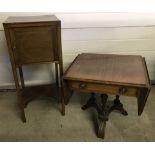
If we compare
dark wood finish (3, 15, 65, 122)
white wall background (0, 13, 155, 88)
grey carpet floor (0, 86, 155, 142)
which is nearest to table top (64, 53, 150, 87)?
dark wood finish (3, 15, 65, 122)

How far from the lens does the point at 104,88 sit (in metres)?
1.43

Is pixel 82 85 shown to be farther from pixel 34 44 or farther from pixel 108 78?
pixel 34 44

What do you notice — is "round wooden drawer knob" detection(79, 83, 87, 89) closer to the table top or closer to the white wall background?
the table top

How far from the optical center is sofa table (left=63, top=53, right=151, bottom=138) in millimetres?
1361

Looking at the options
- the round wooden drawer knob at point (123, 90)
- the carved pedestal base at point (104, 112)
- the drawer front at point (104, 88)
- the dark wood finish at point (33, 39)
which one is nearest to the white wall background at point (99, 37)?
the dark wood finish at point (33, 39)

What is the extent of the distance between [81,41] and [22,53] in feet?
2.80

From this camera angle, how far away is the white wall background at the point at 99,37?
2025mm

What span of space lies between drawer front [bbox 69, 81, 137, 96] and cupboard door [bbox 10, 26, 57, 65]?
14.1 inches

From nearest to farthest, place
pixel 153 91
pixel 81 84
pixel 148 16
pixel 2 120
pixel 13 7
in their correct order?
1. pixel 13 7
2. pixel 81 84
3. pixel 2 120
4. pixel 148 16
5. pixel 153 91

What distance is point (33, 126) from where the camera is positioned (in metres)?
1.81

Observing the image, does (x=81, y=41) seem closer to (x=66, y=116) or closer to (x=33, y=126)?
(x=66, y=116)

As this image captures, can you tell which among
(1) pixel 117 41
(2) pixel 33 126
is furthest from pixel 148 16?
(2) pixel 33 126

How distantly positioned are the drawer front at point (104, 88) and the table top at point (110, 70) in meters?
0.05

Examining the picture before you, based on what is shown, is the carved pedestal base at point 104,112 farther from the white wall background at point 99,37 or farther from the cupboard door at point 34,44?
the white wall background at point 99,37
